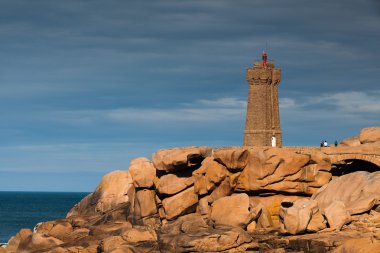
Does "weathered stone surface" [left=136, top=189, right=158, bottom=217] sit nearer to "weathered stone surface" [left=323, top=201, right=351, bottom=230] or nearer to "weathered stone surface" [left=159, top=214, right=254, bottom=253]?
"weathered stone surface" [left=159, top=214, right=254, bottom=253]

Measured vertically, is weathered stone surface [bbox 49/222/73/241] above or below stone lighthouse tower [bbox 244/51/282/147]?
below

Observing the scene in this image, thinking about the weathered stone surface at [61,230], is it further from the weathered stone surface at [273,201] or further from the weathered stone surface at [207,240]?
the weathered stone surface at [273,201]

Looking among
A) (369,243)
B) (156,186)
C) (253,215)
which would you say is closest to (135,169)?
(156,186)

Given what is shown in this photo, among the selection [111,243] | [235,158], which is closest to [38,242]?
[111,243]

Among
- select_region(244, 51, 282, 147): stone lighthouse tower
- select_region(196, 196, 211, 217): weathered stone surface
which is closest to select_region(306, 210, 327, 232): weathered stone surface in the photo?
select_region(196, 196, 211, 217): weathered stone surface

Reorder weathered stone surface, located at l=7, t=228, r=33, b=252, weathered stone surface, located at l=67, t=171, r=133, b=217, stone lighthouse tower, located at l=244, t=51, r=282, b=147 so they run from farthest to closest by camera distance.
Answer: stone lighthouse tower, located at l=244, t=51, r=282, b=147 < weathered stone surface, located at l=67, t=171, r=133, b=217 < weathered stone surface, located at l=7, t=228, r=33, b=252

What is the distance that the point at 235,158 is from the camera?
64.4m

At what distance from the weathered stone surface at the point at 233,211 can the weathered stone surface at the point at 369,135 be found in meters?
15.1

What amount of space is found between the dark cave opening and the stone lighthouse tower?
17.1 meters

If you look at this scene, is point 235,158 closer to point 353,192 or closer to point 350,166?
point 353,192

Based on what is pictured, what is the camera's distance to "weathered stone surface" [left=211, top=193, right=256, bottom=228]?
2309 inches

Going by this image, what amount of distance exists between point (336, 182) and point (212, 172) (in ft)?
33.8

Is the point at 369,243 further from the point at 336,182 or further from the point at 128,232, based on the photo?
the point at 128,232

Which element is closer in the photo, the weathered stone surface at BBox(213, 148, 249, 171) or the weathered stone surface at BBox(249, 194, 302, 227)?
the weathered stone surface at BBox(249, 194, 302, 227)
